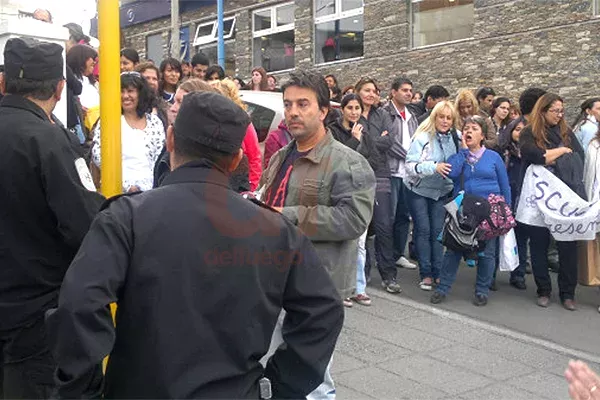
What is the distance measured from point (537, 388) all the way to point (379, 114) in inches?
138

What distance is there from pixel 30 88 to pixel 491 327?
4669mm

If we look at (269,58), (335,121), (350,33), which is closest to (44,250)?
(335,121)

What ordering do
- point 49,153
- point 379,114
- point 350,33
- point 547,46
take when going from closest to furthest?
point 49,153 < point 379,114 < point 547,46 < point 350,33

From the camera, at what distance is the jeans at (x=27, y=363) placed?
3.03m

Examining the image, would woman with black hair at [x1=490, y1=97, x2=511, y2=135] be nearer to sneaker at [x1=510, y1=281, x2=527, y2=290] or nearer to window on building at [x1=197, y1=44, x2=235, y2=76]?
sneaker at [x1=510, y1=281, x2=527, y2=290]

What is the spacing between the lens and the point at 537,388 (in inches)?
202

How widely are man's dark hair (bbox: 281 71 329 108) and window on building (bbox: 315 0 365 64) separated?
42.4 ft

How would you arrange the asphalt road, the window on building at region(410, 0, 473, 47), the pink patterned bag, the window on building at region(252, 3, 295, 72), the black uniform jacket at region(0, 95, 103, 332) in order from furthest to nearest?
the window on building at region(252, 3, 295, 72), the window on building at region(410, 0, 473, 47), the pink patterned bag, the asphalt road, the black uniform jacket at region(0, 95, 103, 332)

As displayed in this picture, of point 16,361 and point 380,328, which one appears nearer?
point 16,361

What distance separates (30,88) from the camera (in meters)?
3.09

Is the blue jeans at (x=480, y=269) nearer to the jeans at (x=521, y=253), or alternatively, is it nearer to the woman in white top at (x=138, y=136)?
the jeans at (x=521, y=253)

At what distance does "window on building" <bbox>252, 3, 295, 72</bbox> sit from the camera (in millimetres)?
18453

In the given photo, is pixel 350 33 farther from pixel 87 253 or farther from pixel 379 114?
pixel 87 253

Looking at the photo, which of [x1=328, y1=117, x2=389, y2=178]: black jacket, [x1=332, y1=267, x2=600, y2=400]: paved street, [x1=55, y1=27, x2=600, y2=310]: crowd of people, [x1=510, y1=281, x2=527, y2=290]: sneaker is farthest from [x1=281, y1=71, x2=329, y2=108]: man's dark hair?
[x1=510, y1=281, x2=527, y2=290]: sneaker
